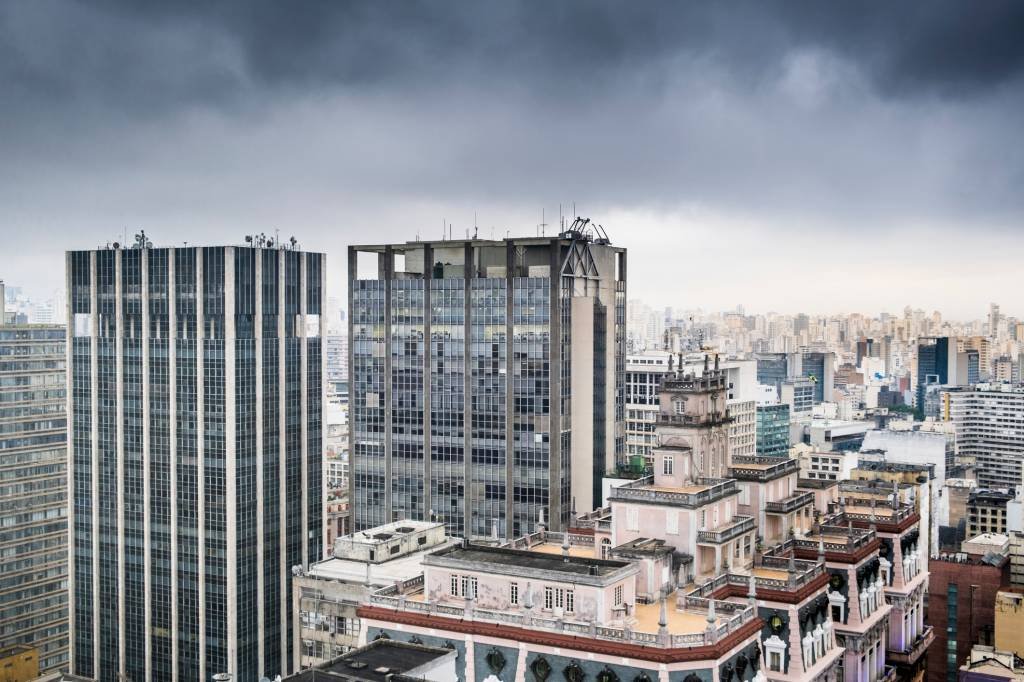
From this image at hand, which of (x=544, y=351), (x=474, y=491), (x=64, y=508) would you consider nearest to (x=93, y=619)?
(x=64, y=508)

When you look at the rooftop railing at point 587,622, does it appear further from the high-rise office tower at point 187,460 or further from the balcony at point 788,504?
the high-rise office tower at point 187,460

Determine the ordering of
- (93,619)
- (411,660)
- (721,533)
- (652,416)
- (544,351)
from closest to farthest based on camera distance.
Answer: (411,660), (721,533), (544,351), (93,619), (652,416)

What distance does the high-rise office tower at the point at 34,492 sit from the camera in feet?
495

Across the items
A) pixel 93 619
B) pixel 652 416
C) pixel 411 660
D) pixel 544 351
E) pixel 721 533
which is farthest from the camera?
pixel 652 416

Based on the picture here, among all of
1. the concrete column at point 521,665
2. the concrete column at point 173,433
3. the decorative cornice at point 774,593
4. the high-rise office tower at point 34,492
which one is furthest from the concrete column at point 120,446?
the decorative cornice at point 774,593

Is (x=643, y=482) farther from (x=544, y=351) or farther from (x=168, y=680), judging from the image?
(x=168, y=680)

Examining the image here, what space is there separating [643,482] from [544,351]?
41164mm

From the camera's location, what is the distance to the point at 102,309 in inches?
5477

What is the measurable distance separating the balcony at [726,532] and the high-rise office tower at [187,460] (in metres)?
67.0

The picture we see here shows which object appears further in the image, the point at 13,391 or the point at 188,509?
the point at 13,391

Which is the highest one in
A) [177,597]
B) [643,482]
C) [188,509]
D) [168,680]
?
[643,482]

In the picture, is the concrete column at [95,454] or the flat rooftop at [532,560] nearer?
the flat rooftop at [532,560]

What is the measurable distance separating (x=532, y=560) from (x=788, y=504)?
30770 millimetres

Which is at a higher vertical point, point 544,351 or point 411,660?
point 544,351
